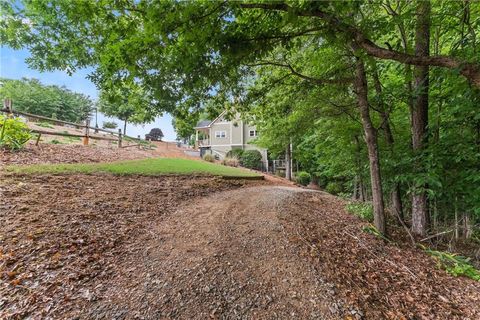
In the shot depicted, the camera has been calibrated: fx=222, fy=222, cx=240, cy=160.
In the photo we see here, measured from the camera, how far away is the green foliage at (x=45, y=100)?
2633 centimetres

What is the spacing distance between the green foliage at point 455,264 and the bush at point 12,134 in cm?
1063

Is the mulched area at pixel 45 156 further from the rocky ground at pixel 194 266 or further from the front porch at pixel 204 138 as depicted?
the front porch at pixel 204 138

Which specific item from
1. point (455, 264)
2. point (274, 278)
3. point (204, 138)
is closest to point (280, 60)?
point (274, 278)

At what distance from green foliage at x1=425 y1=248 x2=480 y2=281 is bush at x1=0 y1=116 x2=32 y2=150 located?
10633 mm

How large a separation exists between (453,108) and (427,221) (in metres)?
2.46

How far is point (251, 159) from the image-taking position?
22156 mm

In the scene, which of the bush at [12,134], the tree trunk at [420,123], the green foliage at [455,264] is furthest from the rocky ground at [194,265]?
the bush at [12,134]

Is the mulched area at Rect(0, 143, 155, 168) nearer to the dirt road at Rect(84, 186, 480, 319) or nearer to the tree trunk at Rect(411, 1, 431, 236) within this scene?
the dirt road at Rect(84, 186, 480, 319)

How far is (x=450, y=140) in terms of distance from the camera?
411 cm

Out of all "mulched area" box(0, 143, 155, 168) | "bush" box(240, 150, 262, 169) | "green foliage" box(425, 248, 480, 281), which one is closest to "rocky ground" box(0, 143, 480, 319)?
"green foliage" box(425, 248, 480, 281)

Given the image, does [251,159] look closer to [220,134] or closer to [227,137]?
[227,137]

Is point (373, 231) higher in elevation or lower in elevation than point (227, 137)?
lower

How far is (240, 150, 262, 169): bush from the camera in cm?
2194

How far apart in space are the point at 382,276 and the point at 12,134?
31.7 ft
